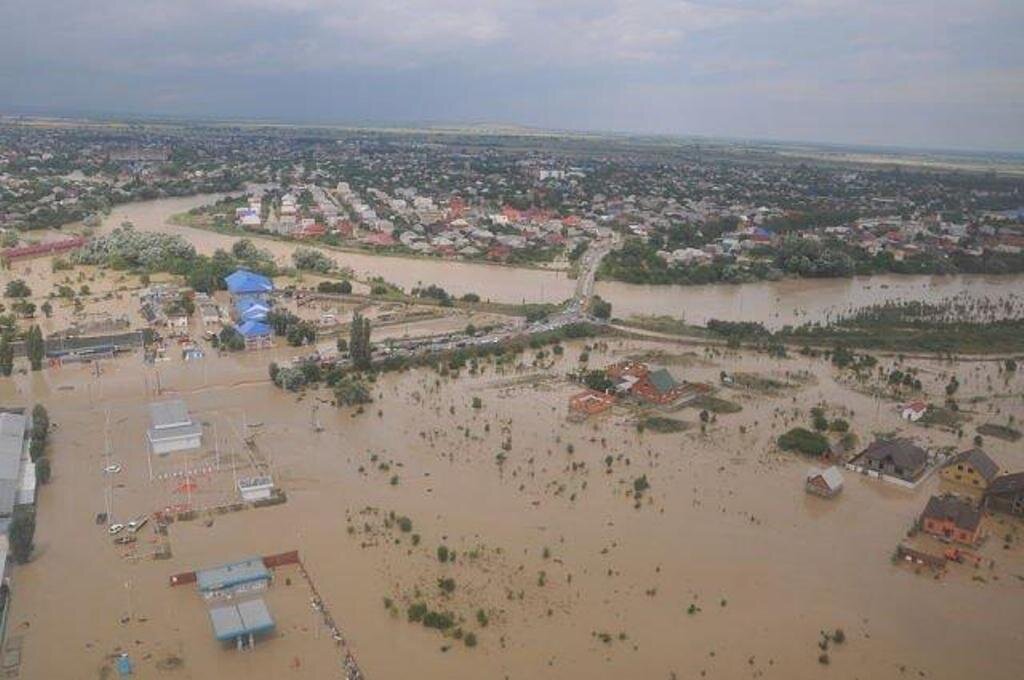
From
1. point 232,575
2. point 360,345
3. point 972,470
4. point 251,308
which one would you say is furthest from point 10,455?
point 972,470

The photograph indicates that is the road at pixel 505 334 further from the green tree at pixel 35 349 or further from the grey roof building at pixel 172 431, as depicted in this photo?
the green tree at pixel 35 349

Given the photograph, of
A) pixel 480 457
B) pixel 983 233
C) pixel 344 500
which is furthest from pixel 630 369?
pixel 983 233

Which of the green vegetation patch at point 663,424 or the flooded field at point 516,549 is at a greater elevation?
the green vegetation patch at point 663,424

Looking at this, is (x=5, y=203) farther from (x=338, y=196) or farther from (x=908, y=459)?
(x=908, y=459)

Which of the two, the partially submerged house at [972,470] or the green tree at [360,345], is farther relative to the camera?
the green tree at [360,345]

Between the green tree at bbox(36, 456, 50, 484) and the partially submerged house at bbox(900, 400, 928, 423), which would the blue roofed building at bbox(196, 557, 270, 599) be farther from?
the partially submerged house at bbox(900, 400, 928, 423)

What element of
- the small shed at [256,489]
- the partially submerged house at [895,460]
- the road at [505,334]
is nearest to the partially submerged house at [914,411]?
the partially submerged house at [895,460]
